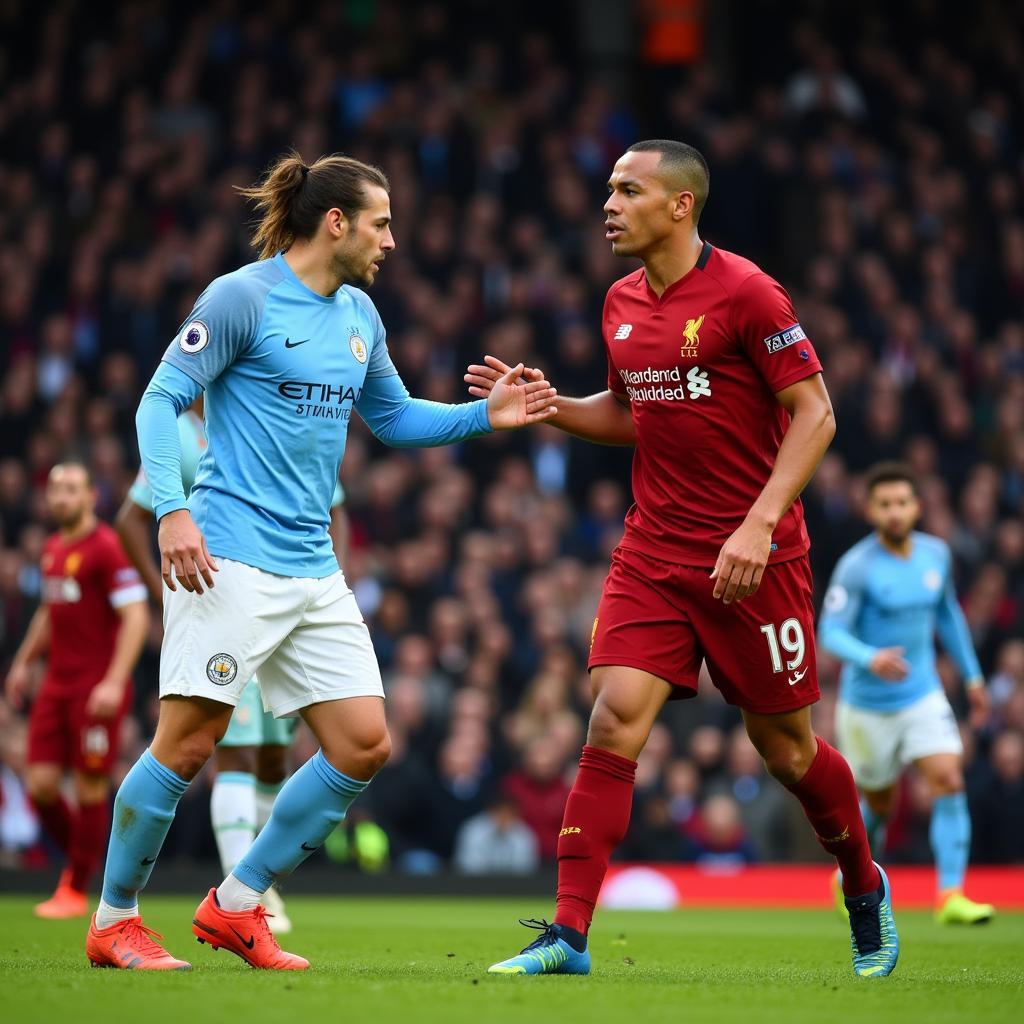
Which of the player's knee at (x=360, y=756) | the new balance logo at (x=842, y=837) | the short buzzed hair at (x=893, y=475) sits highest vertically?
the short buzzed hair at (x=893, y=475)

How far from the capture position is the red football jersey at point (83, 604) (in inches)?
419

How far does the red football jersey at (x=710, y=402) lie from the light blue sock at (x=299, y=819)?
130 cm

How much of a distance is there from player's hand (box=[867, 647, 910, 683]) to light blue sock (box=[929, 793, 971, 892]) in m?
0.89

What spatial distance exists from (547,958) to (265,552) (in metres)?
1.60

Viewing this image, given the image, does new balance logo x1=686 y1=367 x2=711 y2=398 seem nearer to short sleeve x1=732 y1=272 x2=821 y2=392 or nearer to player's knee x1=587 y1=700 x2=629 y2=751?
short sleeve x1=732 y1=272 x2=821 y2=392

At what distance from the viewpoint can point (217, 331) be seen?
618 cm

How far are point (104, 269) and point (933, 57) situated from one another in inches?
413

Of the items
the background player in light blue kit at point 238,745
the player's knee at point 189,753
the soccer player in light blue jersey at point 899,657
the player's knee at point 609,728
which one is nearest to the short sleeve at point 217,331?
the player's knee at point 189,753

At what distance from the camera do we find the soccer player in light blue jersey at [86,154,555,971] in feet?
20.1

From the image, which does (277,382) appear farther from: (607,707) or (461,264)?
(461,264)

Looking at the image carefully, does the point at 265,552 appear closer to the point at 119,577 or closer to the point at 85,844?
the point at 119,577

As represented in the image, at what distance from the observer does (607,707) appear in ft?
20.4

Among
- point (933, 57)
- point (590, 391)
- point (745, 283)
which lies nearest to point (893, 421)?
point (590, 391)

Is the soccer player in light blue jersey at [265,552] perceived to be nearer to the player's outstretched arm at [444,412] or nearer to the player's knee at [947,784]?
the player's outstretched arm at [444,412]
